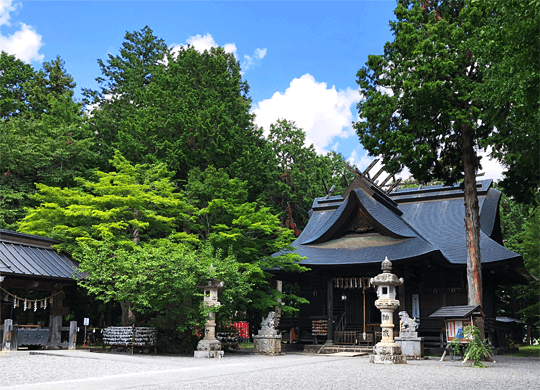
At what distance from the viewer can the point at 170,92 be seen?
86.9ft

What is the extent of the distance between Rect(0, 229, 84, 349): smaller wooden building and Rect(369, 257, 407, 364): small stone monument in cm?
958

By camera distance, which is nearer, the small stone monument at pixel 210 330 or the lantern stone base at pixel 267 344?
the small stone monument at pixel 210 330

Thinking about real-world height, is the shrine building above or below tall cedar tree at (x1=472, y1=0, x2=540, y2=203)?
below

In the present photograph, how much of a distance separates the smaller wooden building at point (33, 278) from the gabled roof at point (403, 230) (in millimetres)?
9537

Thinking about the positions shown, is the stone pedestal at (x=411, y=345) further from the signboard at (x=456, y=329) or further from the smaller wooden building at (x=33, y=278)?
the smaller wooden building at (x=33, y=278)

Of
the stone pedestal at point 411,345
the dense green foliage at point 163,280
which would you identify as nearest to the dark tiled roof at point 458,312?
the stone pedestal at point 411,345

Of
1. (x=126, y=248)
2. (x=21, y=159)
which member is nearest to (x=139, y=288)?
(x=126, y=248)

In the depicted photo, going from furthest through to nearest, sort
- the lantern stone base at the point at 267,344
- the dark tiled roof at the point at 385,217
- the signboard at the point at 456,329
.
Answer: the dark tiled roof at the point at 385,217 → the lantern stone base at the point at 267,344 → the signboard at the point at 456,329

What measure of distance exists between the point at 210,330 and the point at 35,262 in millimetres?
5946

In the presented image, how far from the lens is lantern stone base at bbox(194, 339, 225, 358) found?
47.5ft

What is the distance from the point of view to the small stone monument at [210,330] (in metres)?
14.6

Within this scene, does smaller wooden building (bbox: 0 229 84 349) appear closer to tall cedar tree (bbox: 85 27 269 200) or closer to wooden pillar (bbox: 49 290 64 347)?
wooden pillar (bbox: 49 290 64 347)

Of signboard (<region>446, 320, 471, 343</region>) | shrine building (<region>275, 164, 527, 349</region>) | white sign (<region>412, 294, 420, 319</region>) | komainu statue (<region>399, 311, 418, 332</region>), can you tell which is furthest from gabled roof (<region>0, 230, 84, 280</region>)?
white sign (<region>412, 294, 420, 319</region>)

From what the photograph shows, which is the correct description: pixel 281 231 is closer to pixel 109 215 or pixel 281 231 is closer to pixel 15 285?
pixel 109 215
